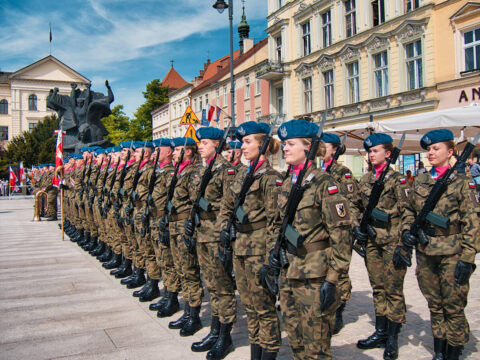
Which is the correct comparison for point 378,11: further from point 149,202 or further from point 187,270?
point 187,270

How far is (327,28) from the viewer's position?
26594mm

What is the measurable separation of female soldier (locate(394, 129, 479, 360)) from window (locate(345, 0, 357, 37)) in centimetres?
2237

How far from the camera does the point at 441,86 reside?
19.2m

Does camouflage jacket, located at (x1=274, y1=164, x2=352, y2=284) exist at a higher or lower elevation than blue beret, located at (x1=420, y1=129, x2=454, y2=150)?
lower

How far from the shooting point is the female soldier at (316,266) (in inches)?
118

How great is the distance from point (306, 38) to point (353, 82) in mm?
5847

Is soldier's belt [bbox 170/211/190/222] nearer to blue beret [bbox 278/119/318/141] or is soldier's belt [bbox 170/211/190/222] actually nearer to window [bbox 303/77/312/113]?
blue beret [bbox 278/119/318/141]

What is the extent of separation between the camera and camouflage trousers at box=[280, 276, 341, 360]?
3.04m

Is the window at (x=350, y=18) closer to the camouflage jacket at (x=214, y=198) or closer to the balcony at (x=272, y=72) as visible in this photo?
the balcony at (x=272, y=72)

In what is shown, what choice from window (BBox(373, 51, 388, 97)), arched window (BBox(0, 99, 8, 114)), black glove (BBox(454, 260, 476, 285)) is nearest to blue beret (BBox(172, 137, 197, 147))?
black glove (BBox(454, 260, 476, 285))

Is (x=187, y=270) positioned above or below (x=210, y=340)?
above

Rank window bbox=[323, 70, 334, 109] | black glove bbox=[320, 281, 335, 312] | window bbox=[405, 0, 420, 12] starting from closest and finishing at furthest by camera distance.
A: 1. black glove bbox=[320, 281, 335, 312]
2. window bbox=[405, 0, 420, 12]
3. window bbox=[323, 70, 334, 109]

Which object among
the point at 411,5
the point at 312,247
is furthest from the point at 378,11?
the point at 312,247

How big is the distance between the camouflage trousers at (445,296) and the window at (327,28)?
24.4 meters
